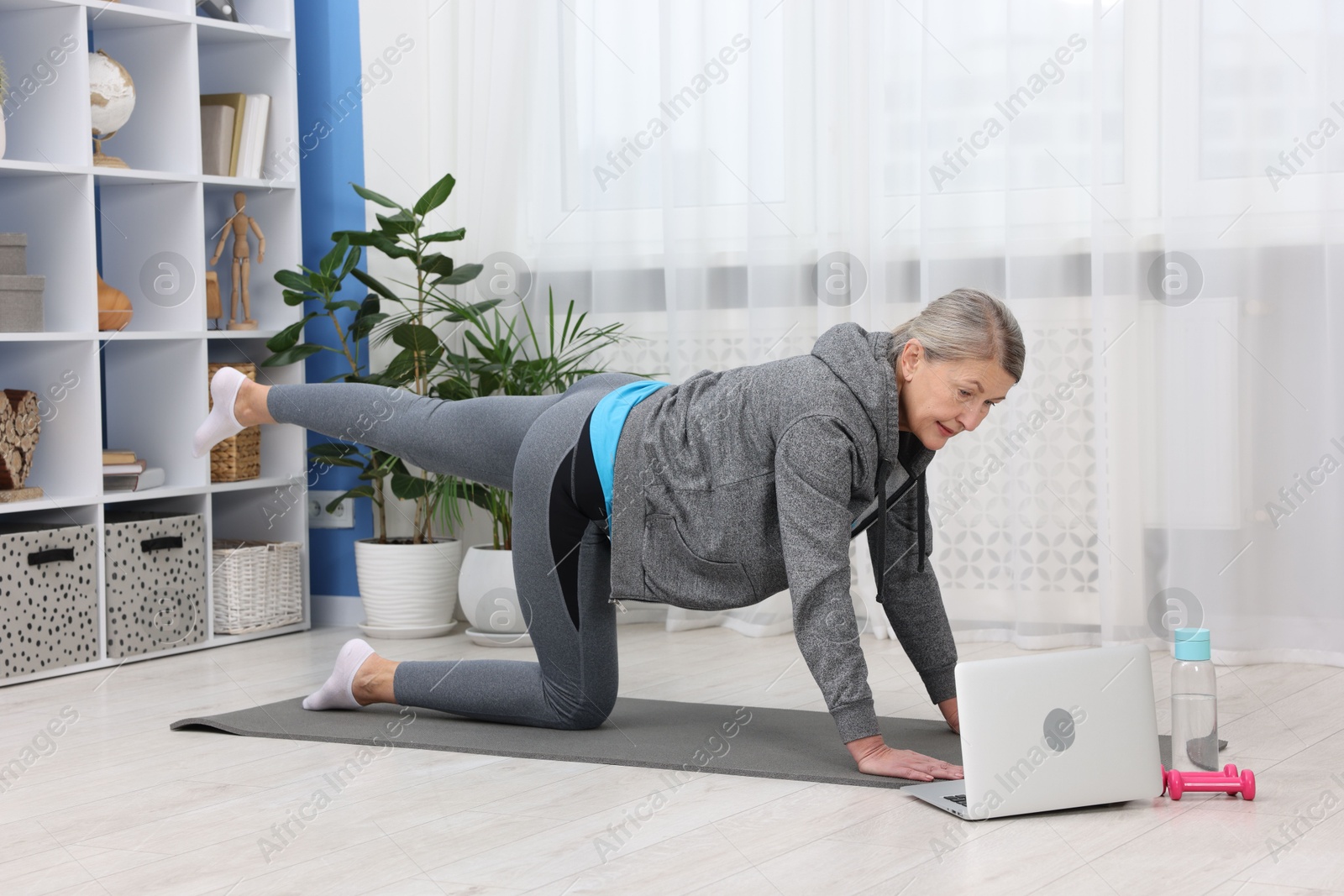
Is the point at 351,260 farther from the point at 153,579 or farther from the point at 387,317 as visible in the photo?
the point at 153,579

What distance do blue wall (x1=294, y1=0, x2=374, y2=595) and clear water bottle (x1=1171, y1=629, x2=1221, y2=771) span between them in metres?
2.25

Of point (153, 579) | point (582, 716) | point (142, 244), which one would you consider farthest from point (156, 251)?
point (582, 716)

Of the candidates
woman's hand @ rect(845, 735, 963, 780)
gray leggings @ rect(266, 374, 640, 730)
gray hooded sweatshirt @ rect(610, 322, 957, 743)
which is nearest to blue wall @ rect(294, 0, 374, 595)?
gray leggings @ rect(266, 374, 640, 730)

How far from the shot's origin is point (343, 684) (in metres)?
2.42

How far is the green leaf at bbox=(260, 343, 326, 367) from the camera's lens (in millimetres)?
3301

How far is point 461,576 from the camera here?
3311 mm

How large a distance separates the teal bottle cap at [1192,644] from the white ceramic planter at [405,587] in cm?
193

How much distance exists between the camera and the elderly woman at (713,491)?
6.29 ft

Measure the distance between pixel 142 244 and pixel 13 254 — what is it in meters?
0.41

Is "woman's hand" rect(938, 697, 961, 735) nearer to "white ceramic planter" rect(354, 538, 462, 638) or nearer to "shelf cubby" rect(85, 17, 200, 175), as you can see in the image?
"white ceramic planter" rect(354, 538, 462, 638)

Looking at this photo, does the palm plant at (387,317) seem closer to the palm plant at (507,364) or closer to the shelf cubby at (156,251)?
the palm plant at (507,364)

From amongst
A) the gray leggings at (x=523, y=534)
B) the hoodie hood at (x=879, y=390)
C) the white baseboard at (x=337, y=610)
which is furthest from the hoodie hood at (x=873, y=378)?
the white baseboard at (x=337, y=610)

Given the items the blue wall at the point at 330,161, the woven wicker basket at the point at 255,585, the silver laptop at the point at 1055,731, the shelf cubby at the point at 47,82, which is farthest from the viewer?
the blue wall at the point at 330,161

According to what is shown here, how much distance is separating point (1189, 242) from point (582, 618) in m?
1.48
